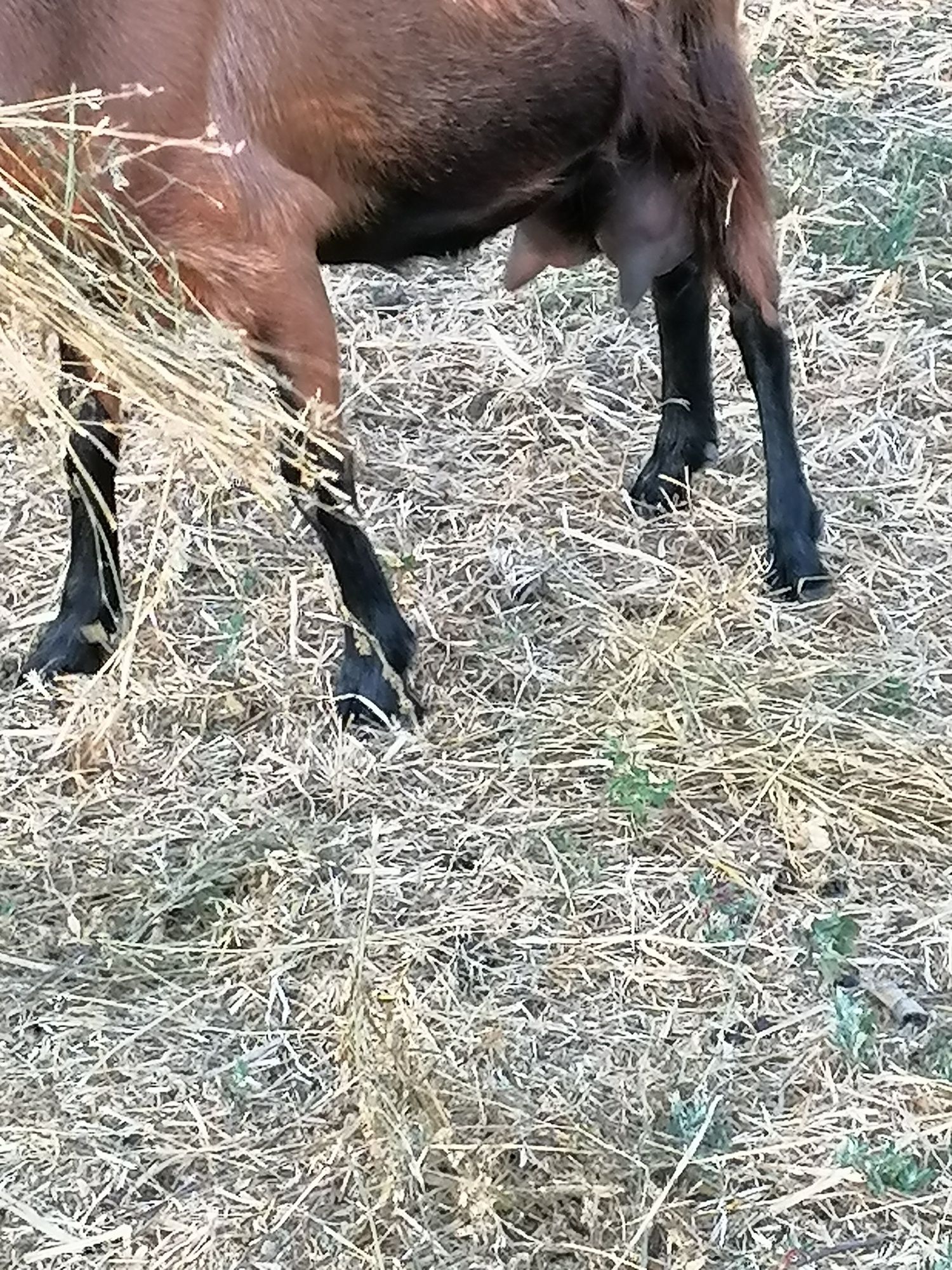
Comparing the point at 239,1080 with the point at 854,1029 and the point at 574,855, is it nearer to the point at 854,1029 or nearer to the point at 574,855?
the point at 574,855

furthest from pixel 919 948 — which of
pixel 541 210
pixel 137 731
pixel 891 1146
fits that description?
pixel 541 210

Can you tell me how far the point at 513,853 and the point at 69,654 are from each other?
93 cm

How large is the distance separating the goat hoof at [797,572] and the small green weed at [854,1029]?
962mm

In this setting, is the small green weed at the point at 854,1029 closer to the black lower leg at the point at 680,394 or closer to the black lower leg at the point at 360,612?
the black lower leg at the point at 360,612

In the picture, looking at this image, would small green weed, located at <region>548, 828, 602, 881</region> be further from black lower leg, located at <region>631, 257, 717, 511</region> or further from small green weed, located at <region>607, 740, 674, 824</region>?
black lower leg, located at <region>631, 257, 717, 511</region>

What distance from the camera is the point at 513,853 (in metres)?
2.38

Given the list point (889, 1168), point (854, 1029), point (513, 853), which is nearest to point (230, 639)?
point (513, 853)

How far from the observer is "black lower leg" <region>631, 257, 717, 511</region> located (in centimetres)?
309

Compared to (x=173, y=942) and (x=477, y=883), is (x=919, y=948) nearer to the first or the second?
(x=477, y=883)

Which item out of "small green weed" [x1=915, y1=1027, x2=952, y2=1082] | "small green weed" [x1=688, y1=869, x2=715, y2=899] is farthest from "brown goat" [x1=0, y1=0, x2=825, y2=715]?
"small green weed" [x1=915, y1=1027, x2=952, y2=1082]

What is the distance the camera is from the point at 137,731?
8.75ft

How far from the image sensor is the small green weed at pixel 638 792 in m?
2.40

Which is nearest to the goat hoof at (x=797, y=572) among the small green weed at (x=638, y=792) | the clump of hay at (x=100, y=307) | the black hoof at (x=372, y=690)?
the small green weed at (x=638, y=792)

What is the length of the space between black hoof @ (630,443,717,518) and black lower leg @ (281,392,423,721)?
0.59 meters
